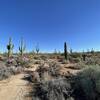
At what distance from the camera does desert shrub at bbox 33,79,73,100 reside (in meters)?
7.92

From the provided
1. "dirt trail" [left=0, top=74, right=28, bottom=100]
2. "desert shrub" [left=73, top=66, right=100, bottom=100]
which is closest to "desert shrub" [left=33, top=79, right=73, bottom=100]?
"desert shrub" [left=73, top=66, right=100, bottom=100]

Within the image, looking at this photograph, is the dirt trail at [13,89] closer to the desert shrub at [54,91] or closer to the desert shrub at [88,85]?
the desert shrub at [54,91]

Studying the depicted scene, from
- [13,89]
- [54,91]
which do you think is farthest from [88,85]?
[13,89]

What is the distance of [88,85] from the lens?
859 cm

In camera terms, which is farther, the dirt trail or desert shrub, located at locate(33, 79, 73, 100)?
the dirt trail

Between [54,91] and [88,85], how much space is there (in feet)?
5.63

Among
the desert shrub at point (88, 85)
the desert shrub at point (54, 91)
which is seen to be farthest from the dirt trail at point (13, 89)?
the desert shrub at point (88, 85)

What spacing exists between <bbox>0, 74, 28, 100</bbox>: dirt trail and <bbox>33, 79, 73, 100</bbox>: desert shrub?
0.69 metres

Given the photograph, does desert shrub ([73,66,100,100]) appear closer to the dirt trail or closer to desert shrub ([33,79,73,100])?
desert shrub ([33,79,73,100])

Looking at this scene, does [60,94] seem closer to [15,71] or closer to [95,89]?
[95,89]

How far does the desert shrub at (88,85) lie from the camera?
26.9 feet

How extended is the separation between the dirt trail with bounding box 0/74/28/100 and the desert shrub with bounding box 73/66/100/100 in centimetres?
265

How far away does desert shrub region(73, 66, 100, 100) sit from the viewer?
26.9 ft

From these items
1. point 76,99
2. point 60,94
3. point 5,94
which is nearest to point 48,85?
point 60,94
